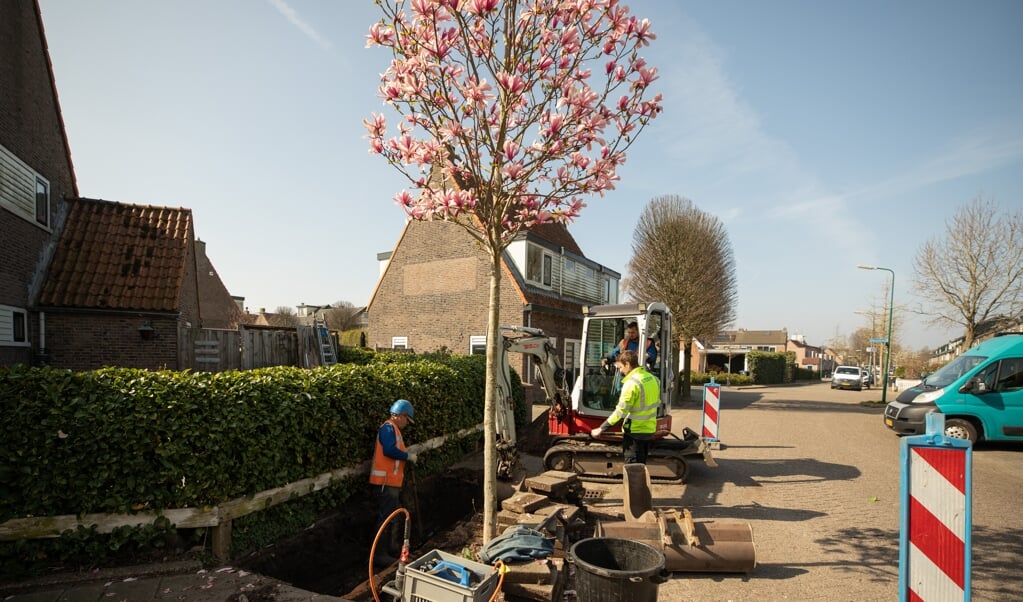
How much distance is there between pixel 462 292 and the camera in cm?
2069

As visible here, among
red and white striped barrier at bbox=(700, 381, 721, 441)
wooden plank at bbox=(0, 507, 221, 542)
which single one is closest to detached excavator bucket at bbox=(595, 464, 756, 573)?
wooden plank at bbox=(0, 507, 221, 542)

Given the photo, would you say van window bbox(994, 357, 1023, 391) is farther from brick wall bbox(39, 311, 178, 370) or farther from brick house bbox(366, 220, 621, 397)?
brick wall bbox(39, 311, 178, 370)

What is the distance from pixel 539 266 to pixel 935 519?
18.4m

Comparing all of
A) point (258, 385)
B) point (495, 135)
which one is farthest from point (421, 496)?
point (495, 135)

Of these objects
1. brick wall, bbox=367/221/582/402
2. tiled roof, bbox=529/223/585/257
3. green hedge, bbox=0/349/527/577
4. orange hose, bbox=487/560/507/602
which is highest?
tiled roof, bbox=529/223/585/257

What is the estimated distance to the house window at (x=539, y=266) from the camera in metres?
20.6

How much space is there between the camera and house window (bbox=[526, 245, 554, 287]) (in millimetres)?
20641

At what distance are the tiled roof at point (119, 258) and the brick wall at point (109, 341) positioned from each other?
375mm

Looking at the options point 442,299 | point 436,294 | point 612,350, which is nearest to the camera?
point 612,350

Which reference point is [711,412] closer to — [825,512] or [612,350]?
[612,350]

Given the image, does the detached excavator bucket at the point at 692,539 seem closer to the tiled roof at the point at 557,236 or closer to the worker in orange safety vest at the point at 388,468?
the worker in orange safety vest at the point at 388,468

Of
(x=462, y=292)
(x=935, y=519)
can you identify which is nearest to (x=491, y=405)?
(x=935, y=519)

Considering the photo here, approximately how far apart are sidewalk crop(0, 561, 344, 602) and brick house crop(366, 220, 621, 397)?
14.7 metres

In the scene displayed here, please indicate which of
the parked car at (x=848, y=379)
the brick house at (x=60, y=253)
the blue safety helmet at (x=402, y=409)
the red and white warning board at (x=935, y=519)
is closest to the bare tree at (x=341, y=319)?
the brick house at (x=60, y=253)
